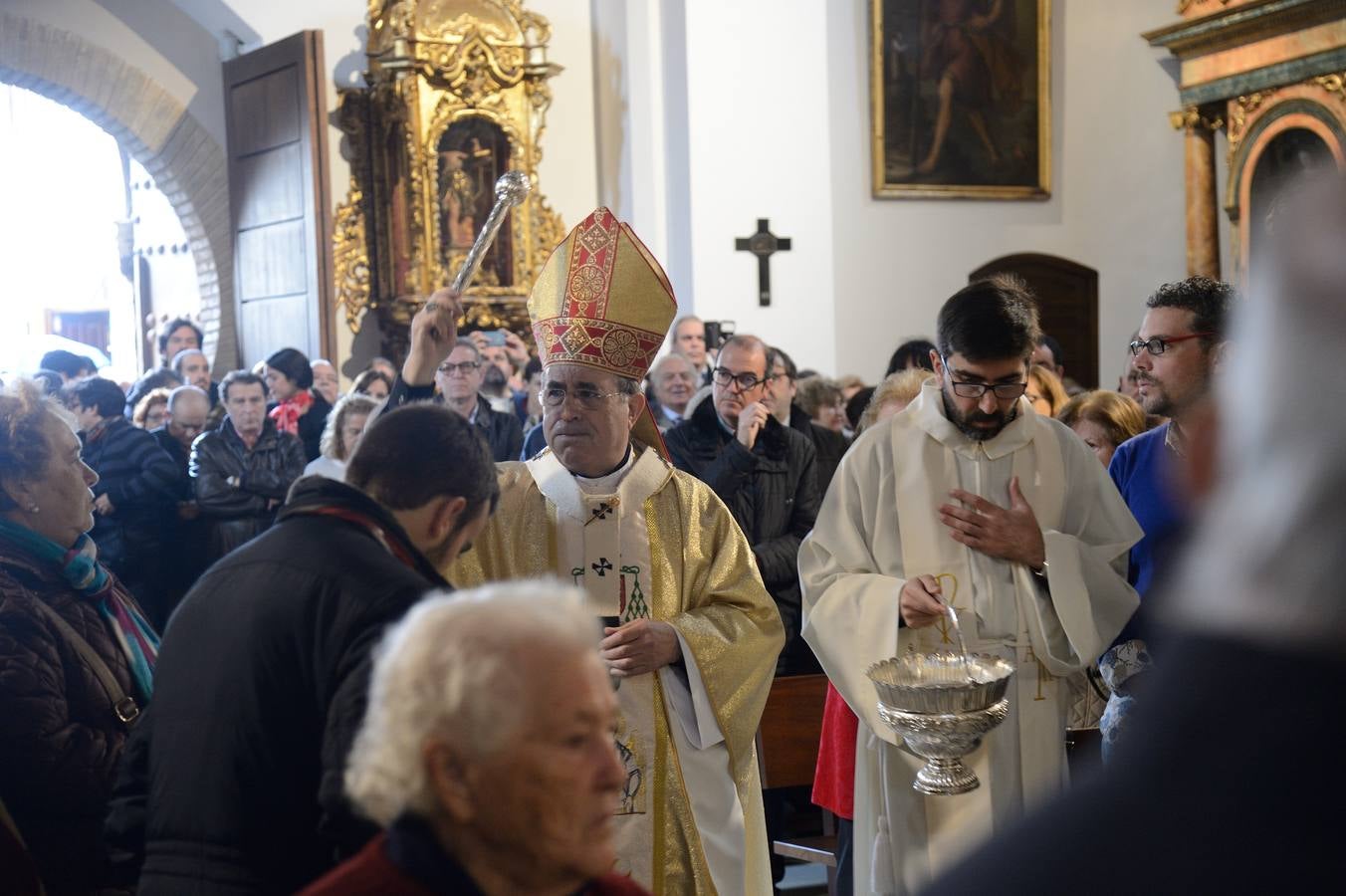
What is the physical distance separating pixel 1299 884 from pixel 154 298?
49.8ft

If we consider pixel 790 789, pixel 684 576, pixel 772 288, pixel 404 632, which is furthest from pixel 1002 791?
pixel 772 288

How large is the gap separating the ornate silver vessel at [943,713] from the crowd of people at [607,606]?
170 mm

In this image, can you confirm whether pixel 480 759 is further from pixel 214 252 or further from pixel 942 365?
pixel 214 252

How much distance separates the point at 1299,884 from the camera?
0.75 m

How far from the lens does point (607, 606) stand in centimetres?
376

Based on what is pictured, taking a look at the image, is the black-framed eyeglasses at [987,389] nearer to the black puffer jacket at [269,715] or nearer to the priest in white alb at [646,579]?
the priest in white alb at [646,579]

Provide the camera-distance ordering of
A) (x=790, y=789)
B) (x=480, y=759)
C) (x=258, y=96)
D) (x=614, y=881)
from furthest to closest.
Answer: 1. (x=258, y=96)
2. (x=790, y=789)
3. (x=614, y=881)
4. (x=480, y=759)

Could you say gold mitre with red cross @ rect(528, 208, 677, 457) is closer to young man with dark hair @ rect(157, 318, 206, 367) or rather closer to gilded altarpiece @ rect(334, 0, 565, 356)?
young man with dark hair @ rect(157, 318, 206, 367)

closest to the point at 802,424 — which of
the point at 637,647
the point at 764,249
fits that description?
the point at 637,647

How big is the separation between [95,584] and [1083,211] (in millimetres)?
12303

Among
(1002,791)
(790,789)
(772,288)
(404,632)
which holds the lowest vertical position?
(790,789)

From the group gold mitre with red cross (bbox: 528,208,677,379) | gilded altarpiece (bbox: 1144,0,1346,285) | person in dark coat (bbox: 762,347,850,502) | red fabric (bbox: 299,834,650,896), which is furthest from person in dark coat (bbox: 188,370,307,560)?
gilded altarpiece (bbox: 1144,0,1346,285)

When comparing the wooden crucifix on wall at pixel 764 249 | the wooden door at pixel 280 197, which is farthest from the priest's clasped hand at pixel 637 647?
the wooden crucifix on wall at pixel 764 249

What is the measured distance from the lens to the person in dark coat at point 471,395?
6.98m
